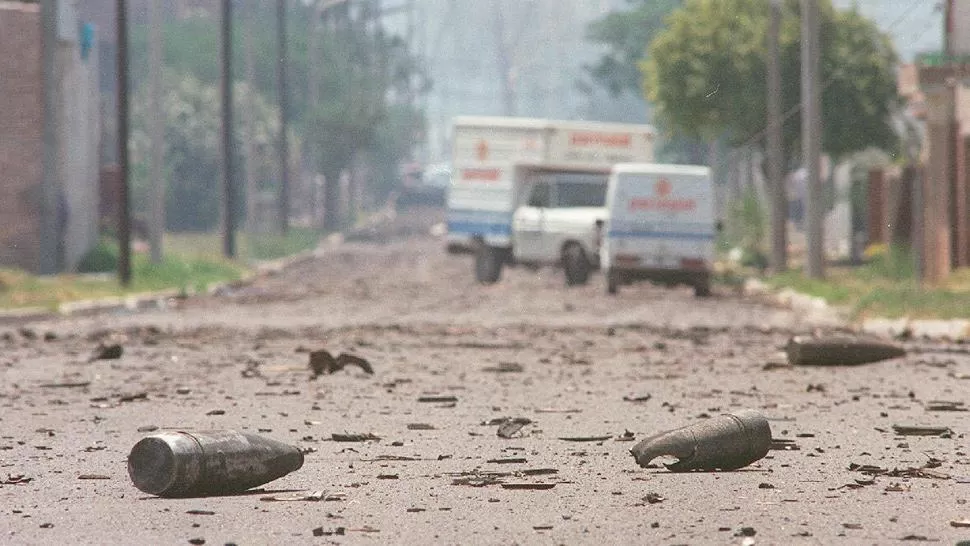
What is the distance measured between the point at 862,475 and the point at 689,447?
0.88 meters

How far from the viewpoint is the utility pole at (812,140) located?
36.6 meters

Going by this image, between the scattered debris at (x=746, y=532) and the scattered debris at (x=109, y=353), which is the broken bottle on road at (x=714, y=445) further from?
the scattered debris at (x=109, y=353)

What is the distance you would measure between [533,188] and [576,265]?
2145 millimetres

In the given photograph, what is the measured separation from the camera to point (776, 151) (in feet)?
142

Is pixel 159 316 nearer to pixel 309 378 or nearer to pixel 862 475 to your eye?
pixel 309 378

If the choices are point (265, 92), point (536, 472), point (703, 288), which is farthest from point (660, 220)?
point (265, 92)

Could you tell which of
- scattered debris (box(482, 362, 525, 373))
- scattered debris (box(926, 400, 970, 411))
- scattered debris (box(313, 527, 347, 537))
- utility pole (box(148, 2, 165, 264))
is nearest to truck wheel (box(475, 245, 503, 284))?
utility pole (box(148, 2, 165, 264))

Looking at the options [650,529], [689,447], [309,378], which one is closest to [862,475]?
[689,447]

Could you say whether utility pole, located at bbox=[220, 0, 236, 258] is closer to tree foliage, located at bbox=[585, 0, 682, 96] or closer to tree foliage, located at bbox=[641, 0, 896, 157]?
tree foliage, located at bbox=[641, 0, 896, 157]

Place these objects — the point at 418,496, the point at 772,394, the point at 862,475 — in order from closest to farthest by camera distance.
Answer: the point at 418,496
the point at 862,475
the point at 772,394

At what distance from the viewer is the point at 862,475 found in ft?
33.0

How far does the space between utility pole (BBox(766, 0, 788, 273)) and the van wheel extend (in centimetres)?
584

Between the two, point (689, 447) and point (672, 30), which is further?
point (672, 30)

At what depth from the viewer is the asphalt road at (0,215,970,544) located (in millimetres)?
8539
